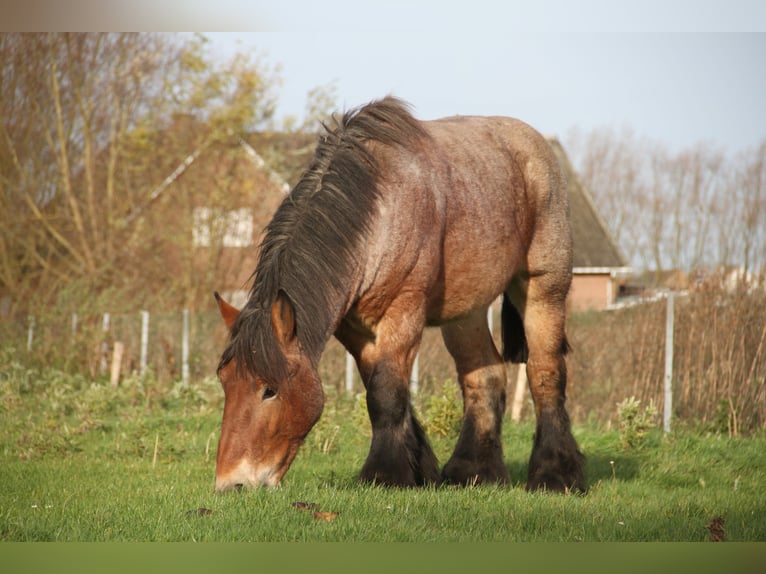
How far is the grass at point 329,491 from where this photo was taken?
14.7ft

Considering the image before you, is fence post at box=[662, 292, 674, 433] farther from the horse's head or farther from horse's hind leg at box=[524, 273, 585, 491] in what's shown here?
the horse's head

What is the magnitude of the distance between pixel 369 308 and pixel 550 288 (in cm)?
217

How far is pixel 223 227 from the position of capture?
1891 cm

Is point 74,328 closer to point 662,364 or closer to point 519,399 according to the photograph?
point 519,399

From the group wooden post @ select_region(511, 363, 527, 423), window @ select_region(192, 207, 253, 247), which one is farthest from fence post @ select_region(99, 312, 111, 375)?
wooden post @ select_region(511, 363, 527, 423)

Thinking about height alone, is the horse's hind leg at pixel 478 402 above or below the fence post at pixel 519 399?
above

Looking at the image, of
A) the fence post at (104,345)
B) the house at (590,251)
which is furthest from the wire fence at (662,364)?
the house at (590,251)

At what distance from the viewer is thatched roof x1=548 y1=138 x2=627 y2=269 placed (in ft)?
96.0

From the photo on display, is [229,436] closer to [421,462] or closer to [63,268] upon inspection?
[421,462]

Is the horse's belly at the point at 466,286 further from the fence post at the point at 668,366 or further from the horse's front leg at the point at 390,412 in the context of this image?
the fence post at the point at 668,366

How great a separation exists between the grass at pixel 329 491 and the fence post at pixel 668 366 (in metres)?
0.34

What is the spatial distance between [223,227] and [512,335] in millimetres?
12134

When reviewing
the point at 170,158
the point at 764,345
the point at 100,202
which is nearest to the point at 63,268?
the point at 100,202

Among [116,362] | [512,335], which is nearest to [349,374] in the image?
[116,362]
